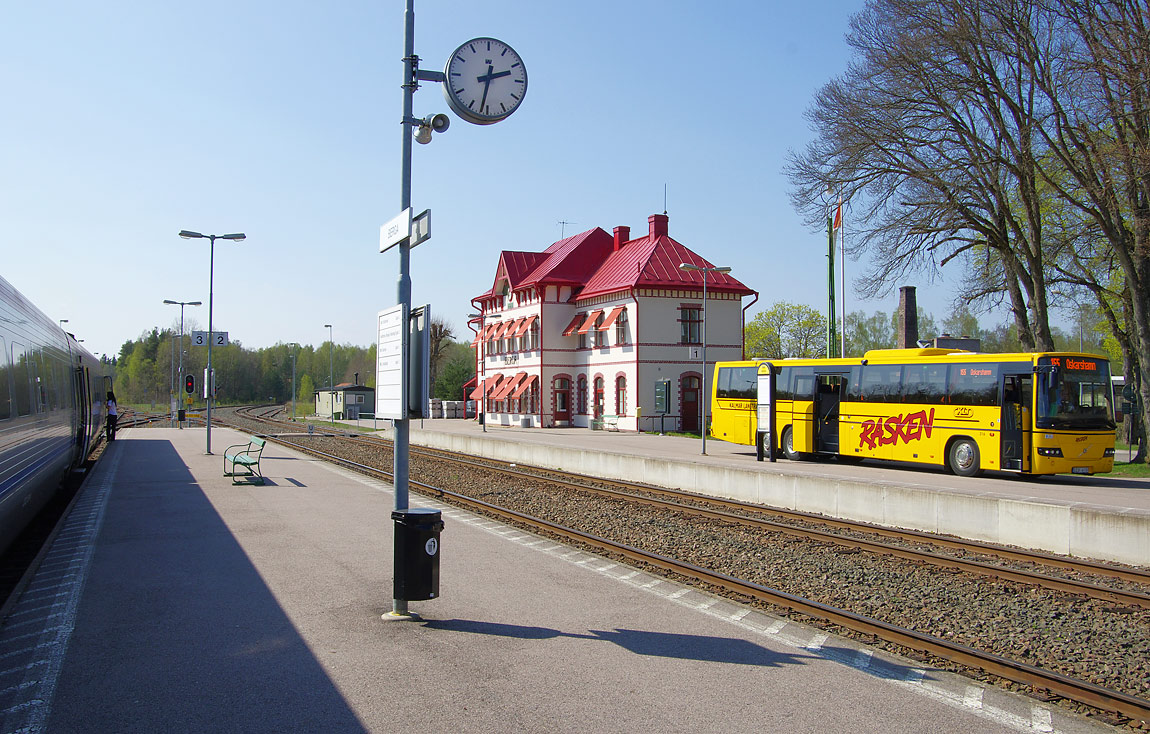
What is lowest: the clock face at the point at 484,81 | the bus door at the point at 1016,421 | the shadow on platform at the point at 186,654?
the shadow on platform at the point at 186,654

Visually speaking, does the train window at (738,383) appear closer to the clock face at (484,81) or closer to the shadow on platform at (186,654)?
the shadow on platform at (186,654)

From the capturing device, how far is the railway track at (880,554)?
6.09 meters

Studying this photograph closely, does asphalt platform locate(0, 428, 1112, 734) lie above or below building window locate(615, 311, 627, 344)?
below

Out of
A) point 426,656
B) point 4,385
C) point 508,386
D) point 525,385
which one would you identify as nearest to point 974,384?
point 426,656

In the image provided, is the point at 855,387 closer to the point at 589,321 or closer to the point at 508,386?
the point at 589,321

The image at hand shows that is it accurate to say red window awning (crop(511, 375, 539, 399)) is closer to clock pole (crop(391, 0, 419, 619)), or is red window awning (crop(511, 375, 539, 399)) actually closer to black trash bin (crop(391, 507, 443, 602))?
clock pole (crop(391, 0, 419, 619))

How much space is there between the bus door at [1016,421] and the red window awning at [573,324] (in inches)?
1229

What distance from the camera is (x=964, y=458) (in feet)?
65.6

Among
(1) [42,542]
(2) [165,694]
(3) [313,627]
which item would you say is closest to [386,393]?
(3) [313,627]

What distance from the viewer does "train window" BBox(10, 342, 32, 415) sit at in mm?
10125

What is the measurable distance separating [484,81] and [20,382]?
7291 millimetres

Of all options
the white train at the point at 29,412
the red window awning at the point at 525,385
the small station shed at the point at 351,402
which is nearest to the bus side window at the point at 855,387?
the white train at the point at 29,412

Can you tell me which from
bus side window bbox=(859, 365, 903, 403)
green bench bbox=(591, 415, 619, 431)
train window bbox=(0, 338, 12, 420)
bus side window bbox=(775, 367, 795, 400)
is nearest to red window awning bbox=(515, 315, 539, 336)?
green bench bbox=(591, 415, 619, 431)

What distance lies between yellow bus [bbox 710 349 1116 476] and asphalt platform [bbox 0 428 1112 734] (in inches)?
500
